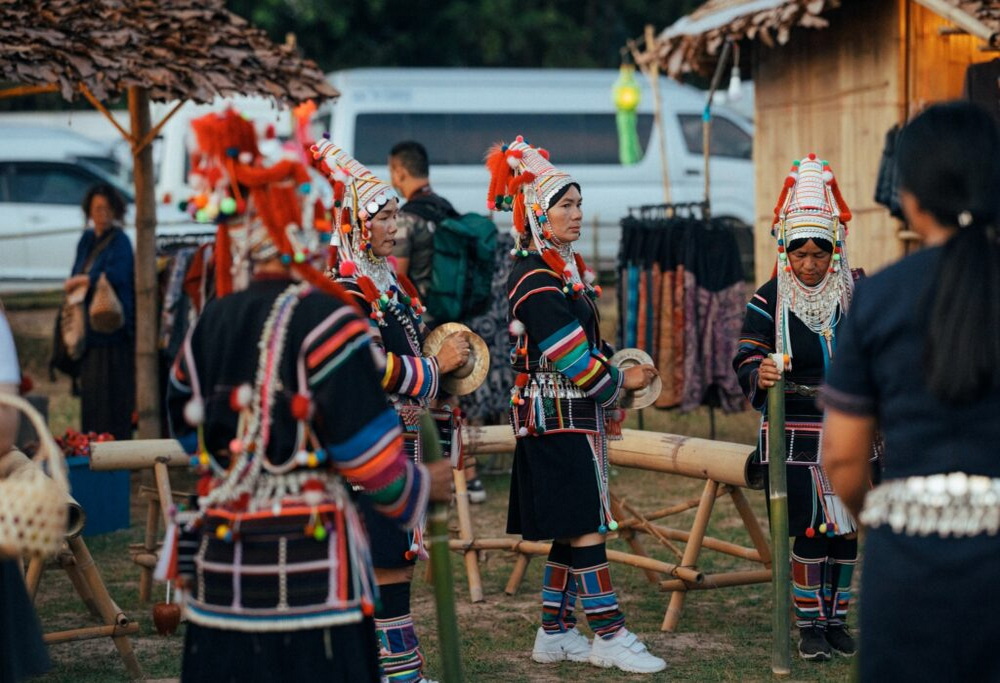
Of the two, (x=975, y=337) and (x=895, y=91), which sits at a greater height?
(x=895, y=91)

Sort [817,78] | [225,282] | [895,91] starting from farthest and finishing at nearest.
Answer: [817,78] → [895,91] → [225,282]

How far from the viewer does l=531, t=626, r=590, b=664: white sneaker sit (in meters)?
5.96

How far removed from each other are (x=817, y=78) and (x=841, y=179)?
2.77 ft

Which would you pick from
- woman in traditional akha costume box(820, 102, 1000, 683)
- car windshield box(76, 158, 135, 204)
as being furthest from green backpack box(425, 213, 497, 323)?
car windshield box(76, 158, 135, 204)

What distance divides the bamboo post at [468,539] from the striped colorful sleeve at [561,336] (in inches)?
61.7

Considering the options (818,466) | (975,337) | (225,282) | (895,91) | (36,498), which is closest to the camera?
(975,337)

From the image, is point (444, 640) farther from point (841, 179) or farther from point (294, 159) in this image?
point (841, 179)

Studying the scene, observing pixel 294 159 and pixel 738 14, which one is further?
pixel 738 14

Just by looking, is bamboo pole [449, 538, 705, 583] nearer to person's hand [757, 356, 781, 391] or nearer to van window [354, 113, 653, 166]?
person's hand [757, 356, 781, 391]

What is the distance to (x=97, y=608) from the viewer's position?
5.86 metres

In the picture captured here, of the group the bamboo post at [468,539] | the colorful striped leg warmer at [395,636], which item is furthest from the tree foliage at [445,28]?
the colorful striped leg warmer at [395,636]

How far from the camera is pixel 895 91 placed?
397 inches

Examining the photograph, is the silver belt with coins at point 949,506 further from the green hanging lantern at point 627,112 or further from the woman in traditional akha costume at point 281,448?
the green hanging lantern at point 627,112

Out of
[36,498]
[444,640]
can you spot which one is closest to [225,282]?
[36,498]
